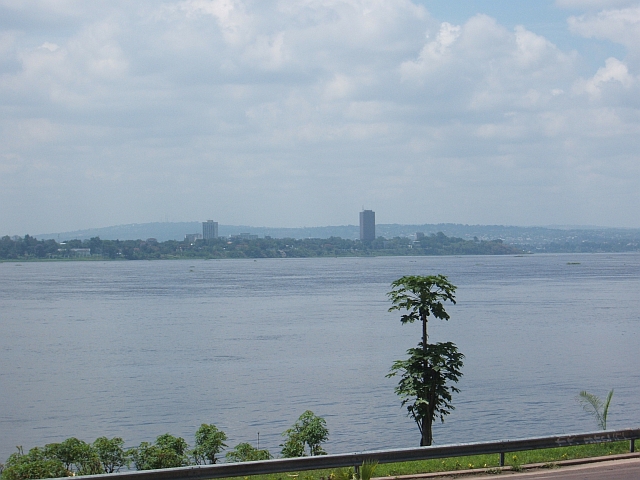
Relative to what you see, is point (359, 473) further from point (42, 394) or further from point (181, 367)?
point (181, 367)

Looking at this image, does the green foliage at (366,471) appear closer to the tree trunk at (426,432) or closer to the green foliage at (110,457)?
the tree trunk at (426,432)

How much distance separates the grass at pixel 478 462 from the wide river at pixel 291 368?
14.4 meters

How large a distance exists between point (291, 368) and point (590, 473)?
39.5 m

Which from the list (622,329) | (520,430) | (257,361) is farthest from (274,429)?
(622,329)

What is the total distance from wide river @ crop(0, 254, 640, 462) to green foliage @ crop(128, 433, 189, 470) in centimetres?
801

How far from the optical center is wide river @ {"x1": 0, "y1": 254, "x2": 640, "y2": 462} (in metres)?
37.7

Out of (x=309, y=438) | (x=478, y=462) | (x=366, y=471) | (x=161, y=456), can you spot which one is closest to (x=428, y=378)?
(x=309, y=438)

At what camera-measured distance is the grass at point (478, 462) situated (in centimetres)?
1644

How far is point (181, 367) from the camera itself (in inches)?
2232

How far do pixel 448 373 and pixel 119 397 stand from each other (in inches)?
1077

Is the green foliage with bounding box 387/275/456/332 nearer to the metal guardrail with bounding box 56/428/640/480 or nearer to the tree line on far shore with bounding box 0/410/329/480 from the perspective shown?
the tree line on far shore with bounding box 0/410/329/480

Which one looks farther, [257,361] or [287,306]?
[287,306]

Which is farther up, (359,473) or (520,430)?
(359,473)

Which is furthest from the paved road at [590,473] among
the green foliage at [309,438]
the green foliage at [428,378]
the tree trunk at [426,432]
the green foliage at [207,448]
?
the green foliage at [207,448]
